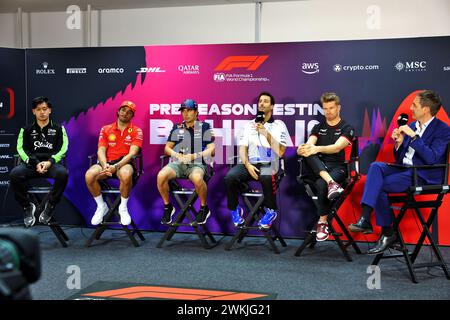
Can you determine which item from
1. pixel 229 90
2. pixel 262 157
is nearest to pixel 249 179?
pixel 262 157

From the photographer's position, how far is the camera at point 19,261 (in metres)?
1.19

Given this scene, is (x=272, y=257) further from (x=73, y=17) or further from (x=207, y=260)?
(x=73, y=17)

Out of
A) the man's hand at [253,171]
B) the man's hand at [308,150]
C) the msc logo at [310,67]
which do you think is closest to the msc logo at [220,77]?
the msc logo at [310,67]

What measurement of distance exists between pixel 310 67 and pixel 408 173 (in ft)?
5.38

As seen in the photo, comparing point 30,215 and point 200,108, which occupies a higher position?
point 200,108

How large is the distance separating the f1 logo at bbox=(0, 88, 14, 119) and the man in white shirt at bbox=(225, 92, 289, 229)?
109 inches

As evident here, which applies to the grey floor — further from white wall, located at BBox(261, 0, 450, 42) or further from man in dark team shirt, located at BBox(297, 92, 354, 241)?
white wall, located at BBox(261, 0, 450, 42)

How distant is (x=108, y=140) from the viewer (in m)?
4.86

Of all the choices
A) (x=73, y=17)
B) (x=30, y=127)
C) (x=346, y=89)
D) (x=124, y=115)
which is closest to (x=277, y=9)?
(x=346, y=89)

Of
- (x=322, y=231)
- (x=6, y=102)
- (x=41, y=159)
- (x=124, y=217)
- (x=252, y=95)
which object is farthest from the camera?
(x=6, y=102)

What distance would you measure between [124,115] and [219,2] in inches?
71.3

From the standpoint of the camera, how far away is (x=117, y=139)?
15.9 feet

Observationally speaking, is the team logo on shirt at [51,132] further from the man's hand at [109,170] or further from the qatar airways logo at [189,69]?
the qatar airways logo at [189,69]

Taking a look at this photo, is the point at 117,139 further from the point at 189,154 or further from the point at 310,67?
the point at 310,67
